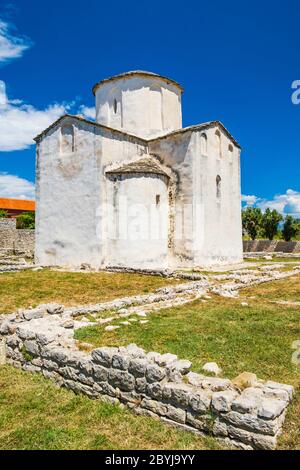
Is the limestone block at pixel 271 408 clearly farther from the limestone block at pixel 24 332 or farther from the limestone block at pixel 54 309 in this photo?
the limestone block at pixel 54 309

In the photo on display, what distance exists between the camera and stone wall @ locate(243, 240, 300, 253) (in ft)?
115

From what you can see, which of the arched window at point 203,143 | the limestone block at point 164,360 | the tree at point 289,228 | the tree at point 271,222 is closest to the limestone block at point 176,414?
the limestone block at point 164,360

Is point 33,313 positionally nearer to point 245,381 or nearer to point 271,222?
point 245,381

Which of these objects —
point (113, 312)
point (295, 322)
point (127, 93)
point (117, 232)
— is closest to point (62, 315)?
point (113, 312)

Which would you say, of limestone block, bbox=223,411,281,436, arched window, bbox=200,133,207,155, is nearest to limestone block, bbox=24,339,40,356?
limestone block, bbox=223,411,281,436

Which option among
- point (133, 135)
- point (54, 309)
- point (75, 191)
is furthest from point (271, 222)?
point (54, 309)

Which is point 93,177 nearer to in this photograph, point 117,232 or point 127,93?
point 117,232

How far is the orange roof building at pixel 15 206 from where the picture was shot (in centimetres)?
6395

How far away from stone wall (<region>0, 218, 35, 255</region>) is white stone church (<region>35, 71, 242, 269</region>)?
11755 millimetres

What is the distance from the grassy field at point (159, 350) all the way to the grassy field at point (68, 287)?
3.37m

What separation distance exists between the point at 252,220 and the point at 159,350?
42604mm

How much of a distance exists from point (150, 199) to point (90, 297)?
8.40 meters

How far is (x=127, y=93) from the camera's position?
22.2m
